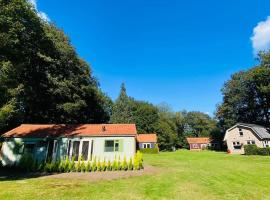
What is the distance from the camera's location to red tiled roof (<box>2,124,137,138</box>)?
22.8 metres

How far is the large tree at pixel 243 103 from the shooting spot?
51.6 metres

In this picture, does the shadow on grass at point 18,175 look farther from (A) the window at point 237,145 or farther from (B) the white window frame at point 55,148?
(A) the window at point 237,145

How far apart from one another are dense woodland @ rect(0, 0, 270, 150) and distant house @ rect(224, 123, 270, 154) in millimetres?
8712

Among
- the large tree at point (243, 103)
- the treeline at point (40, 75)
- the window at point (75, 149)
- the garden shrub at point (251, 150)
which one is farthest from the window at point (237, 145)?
the window at point (75, 149)

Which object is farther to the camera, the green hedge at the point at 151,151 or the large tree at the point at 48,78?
the green hedge at the point at 151,151

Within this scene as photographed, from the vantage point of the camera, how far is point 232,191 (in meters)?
10.4

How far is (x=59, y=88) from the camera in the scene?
1214 inches

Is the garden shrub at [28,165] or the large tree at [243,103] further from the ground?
the large tree at [243,103]

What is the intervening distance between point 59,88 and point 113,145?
1375 centimetres

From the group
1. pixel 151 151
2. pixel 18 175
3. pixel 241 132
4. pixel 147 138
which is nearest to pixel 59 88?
pixel 18 175

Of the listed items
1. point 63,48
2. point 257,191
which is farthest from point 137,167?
point 63,48

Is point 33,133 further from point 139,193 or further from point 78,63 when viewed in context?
point 139,193

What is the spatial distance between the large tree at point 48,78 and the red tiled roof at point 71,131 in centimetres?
198

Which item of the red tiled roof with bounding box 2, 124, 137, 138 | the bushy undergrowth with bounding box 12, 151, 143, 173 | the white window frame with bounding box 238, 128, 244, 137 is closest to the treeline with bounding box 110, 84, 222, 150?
the white window frame with bounding box 238, 128, 244, 137
